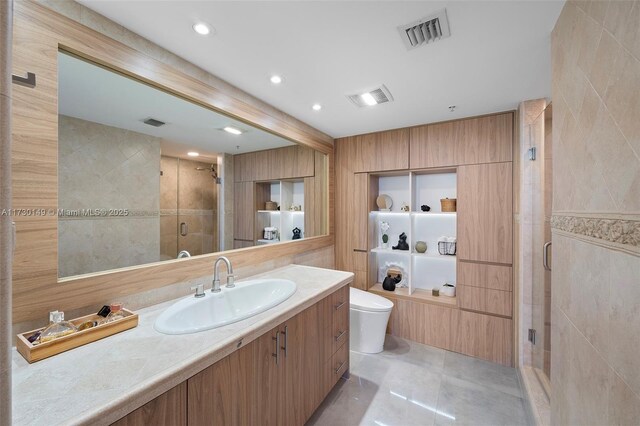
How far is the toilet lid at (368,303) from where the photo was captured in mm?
2445

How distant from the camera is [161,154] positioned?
1.62m

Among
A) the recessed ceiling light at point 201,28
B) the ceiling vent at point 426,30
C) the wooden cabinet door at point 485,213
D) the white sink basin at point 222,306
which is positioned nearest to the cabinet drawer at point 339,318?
the white sink basin at point 222,306

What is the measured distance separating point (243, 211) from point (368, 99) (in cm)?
143

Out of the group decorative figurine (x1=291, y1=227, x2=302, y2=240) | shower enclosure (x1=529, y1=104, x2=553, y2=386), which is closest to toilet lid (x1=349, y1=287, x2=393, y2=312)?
decorative figurine (x1=291, y1=227, x2=302, y2=240)

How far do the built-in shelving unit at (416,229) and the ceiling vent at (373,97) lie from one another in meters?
0.97

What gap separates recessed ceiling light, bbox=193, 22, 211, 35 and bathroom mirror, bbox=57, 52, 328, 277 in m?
0.42

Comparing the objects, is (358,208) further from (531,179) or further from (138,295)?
(138,295)

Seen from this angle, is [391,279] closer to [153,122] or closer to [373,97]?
[373,97]

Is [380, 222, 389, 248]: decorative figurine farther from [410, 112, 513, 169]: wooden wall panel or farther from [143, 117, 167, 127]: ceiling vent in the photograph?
[143, 117, 167, 127]: ceiling vent

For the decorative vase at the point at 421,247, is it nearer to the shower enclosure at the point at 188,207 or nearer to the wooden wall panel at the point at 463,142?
the wooden wall panel at the point at 463,142

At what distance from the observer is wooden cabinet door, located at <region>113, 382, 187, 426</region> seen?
0.79m

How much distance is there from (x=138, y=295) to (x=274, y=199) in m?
1.54

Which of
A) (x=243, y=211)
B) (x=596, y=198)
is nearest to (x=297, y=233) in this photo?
(x=243, y=211)

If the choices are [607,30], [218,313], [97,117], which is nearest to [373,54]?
[607,30]
